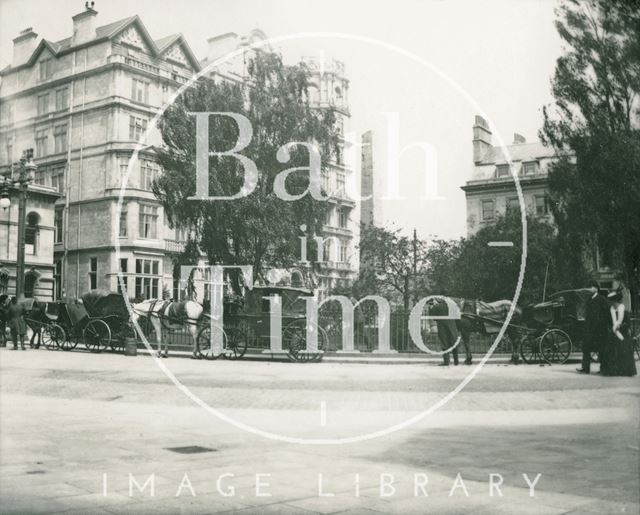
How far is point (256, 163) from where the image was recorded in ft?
8.73

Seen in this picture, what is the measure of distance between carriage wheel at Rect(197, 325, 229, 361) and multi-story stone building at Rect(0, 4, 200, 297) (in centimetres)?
22

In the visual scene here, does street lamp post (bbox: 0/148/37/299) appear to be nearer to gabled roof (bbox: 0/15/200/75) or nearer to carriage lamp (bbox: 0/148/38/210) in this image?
carriage lamp (bbox: 0/148/38/210)

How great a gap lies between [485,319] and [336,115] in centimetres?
93

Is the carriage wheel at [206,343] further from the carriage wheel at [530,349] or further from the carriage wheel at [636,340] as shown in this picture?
the carriage wheel at [636,340]

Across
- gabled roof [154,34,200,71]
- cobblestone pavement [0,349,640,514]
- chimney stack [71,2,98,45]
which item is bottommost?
cobblestone pavement [0,349,640,514]

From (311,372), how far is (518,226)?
88 centimetres

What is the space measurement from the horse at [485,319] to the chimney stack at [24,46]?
219 centimetres

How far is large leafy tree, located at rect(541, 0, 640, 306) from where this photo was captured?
2.49 meters

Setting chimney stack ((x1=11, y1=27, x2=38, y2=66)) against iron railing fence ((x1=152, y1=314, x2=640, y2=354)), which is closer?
iron railing fence ((x1=152, y1=314, x2=640, y2=354))

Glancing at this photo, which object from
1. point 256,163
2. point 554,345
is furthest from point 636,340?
point 256,163

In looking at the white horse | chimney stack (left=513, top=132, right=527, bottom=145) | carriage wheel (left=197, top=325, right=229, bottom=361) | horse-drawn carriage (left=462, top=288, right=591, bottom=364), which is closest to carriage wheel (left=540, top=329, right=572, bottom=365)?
horse-drawn carriage (left=462, top=288, right=591, bottom=364)

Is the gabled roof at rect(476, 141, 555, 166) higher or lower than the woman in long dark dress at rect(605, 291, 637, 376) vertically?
higher

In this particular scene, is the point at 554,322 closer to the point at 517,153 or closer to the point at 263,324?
the point at 517,153

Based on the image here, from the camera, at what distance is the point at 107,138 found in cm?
286
